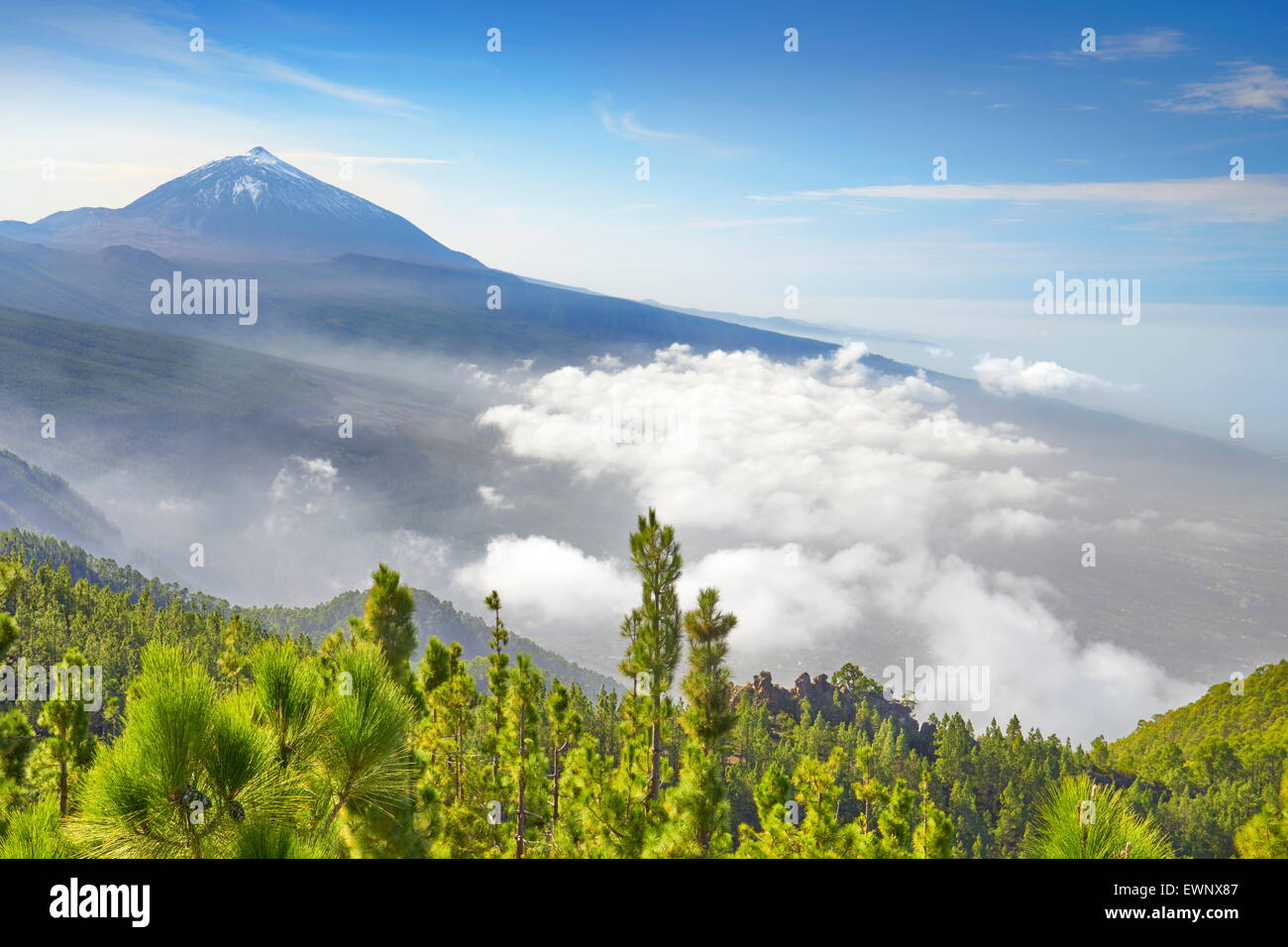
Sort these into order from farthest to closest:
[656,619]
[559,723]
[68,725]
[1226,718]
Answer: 1. [1226,718]
2. [559,723]
3. [656,619]
4. [68,725]

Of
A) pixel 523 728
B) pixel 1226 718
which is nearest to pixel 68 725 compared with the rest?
pixel 523 728

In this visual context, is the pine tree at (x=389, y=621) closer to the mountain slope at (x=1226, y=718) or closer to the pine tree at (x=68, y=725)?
the pine tree at (x=68, y=725)

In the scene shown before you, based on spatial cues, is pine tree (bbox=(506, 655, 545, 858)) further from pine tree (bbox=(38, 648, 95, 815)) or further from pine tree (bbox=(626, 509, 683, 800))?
pine tree (bbox=(38, 648, 95, 815))

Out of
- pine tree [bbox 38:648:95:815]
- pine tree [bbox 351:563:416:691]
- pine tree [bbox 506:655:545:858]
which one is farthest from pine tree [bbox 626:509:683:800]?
pine tree [bbox 38:648:95:815]

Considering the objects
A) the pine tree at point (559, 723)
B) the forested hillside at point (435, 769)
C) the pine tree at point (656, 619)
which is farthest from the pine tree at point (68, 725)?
the pine tree at point (656, 619)

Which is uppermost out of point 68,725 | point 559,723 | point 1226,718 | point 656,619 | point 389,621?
point 389,621

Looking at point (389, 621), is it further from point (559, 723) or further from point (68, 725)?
point (68, 725)

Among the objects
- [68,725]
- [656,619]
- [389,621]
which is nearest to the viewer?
[389,621]

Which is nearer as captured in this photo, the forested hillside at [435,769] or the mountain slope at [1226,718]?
the forested hillside at [435,769]
